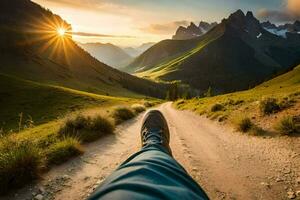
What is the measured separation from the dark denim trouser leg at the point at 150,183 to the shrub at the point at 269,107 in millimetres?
14041

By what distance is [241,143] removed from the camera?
1204cm

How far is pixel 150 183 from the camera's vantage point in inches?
111

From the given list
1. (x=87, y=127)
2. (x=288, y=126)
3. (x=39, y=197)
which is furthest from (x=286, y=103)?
(x=39, y=197)

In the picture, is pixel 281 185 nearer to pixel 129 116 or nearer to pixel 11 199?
pixel 11 199

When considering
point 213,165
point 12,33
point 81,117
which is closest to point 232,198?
point 213,165

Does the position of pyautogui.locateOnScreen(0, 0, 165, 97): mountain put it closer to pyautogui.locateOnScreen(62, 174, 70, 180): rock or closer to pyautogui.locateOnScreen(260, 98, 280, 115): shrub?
pyautogui.locateOnScreen(260, 98, 280, 115): shrub

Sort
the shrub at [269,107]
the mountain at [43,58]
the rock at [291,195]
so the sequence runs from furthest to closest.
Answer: the mountain at [43,58], the shrub at [269,107], the rock at [291,195]

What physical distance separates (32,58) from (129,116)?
11968 cm

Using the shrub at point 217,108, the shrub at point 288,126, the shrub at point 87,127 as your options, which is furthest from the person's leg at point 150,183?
the shrub at point 217,108

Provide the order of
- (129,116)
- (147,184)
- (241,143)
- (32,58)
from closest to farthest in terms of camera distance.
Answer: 1. (147,184)
2. (241,143)
3. (129,116)
4. (32,58)

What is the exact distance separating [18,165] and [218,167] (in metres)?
5.81

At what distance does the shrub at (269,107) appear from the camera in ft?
52.3

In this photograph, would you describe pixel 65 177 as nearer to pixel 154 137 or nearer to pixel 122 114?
pixel 154 137

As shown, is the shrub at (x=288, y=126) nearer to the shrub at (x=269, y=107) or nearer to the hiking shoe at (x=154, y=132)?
the shrub at (x=269, y=107)
